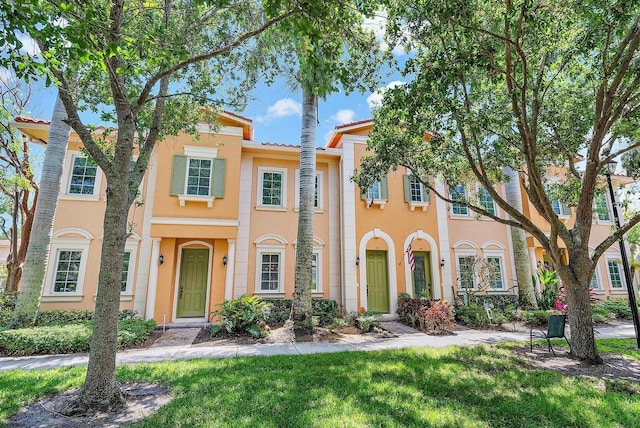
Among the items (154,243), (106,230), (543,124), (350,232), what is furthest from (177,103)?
(543,124)

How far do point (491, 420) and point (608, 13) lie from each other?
6.46 metres

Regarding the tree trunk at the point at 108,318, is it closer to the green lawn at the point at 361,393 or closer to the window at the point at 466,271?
the green lawn at the point at 361,393

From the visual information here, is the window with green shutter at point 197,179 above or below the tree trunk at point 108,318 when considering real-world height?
above

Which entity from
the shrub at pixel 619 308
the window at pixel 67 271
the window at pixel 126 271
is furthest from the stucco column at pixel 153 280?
the shrub at pixel 619 308

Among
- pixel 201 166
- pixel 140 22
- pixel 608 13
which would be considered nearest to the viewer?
pixel 608 13

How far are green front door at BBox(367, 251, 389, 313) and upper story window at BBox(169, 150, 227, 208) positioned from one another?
6.62m

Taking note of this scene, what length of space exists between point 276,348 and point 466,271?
9.62 meters

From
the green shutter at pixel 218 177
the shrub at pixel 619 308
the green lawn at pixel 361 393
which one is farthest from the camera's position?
the shrub at pixel 619 308

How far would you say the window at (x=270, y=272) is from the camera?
1231 cm

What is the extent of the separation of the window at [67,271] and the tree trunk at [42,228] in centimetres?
212

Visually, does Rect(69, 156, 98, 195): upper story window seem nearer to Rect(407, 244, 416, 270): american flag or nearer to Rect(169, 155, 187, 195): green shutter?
Rect(169, 155, 187, 195): green shutter

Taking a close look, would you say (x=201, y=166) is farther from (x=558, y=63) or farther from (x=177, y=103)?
(x=558, y=63)

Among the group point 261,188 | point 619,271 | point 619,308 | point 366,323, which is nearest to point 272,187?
point 261,188

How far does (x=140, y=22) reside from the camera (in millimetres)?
6215
